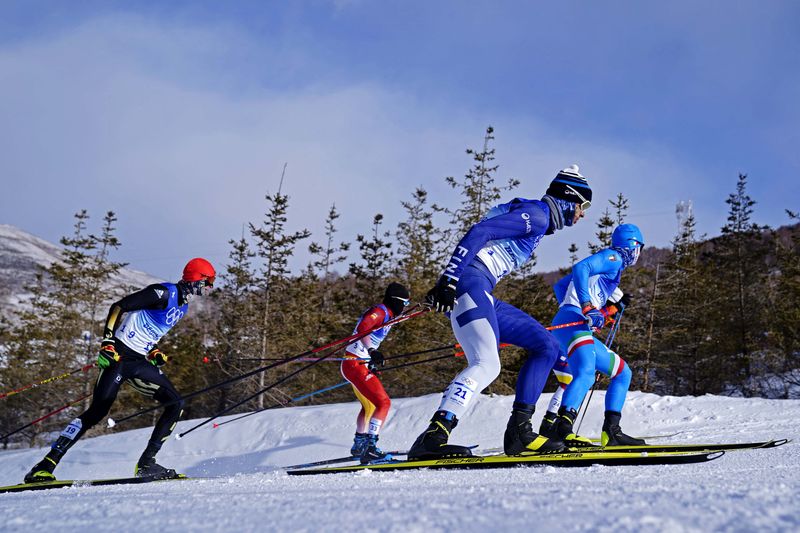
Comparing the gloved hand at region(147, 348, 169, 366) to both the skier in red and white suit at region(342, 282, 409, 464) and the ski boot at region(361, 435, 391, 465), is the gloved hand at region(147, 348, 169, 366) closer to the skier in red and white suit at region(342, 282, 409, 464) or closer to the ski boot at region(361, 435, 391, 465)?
the skier in red and white suit at region(342, 282, 409, 464)

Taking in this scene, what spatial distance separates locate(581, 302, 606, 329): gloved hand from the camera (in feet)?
20.3

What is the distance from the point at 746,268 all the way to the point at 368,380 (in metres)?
35.3

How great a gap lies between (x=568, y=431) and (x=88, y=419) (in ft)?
15.8

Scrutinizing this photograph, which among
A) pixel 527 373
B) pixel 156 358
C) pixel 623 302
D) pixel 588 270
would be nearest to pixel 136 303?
pixel 156 358

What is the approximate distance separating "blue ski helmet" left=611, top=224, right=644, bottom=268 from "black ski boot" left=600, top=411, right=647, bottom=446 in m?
1.66

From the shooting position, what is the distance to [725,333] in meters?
32.4

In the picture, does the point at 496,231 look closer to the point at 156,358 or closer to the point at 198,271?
the point at 198,271

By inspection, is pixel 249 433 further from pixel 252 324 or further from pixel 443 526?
pixel 252 324

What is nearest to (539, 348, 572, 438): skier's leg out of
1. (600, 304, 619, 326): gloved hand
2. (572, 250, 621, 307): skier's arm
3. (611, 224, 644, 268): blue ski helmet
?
(572, 250, 621, 307): skier's arm

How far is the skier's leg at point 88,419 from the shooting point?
607cm

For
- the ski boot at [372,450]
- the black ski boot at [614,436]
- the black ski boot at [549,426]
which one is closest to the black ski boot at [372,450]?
the ski boot at [372,450]

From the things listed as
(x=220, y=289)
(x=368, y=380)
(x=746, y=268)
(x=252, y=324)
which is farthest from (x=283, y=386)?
(x=746, y=268)

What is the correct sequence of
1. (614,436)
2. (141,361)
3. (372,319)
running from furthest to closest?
(372,319), (141,361), (614,436)

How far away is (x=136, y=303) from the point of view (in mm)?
6297
